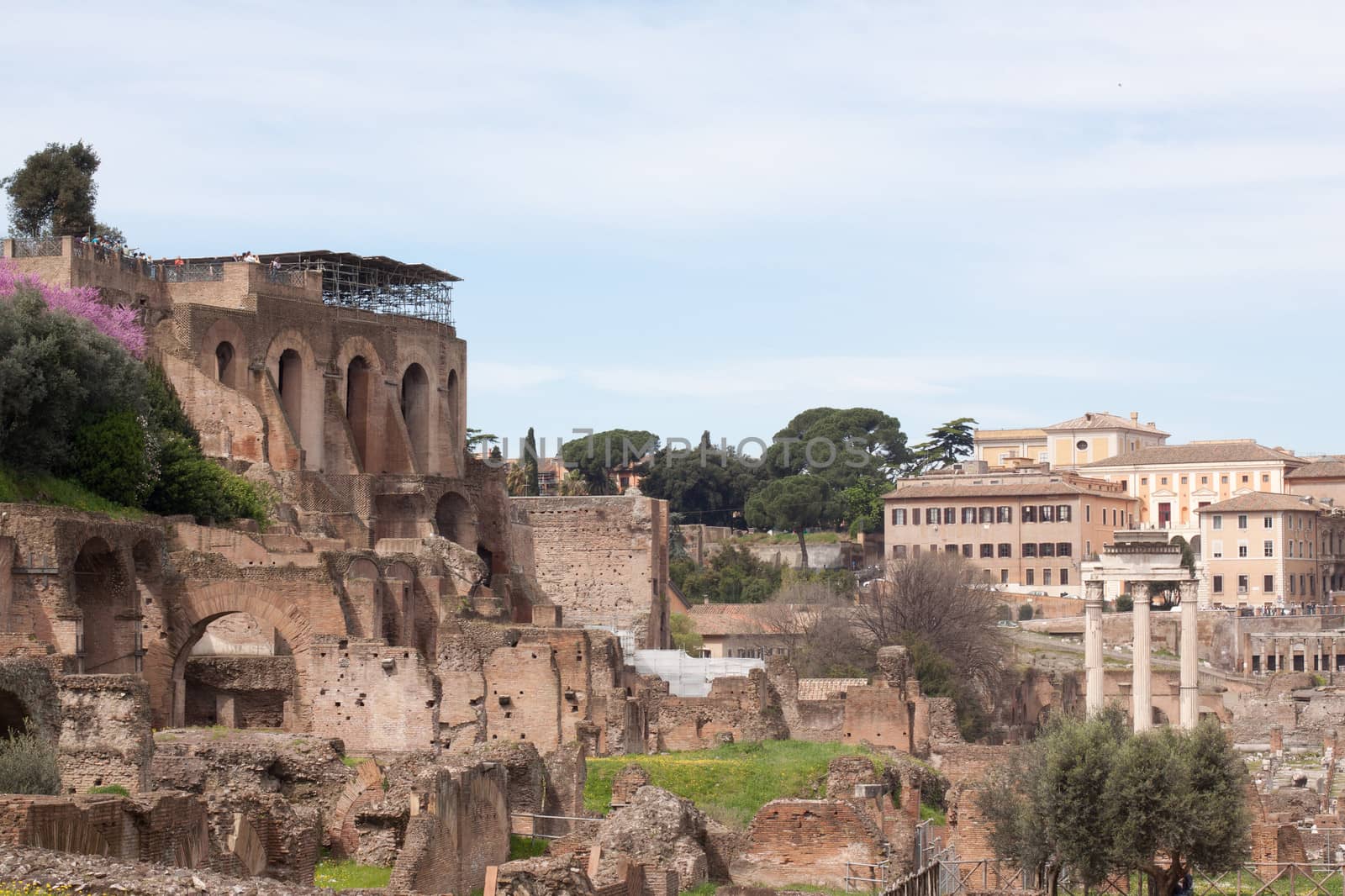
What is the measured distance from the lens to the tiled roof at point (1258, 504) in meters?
91.8

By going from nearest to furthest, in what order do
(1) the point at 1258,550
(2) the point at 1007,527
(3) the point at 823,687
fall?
(3) the point at 823,687, (2) the point at 1007,527, (1) the point at 1258,550

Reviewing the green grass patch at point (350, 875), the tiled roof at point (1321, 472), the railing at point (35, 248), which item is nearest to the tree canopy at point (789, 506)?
the tiled roof at point (1321, 472)

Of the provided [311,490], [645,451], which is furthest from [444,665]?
[645,451]

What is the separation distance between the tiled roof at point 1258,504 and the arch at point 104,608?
6815 cm

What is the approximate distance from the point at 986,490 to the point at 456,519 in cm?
4518

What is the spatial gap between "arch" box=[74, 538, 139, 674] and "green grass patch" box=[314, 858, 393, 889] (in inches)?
381

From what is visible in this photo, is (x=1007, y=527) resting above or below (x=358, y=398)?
below

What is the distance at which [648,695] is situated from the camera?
1430 inches

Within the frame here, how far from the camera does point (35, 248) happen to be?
43.8 meters

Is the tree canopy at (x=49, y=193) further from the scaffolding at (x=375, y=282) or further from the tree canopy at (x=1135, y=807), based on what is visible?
the tree canopy at (x=1135, y=807)

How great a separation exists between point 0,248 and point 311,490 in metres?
7.60

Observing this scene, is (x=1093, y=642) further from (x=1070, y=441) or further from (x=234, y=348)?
(x=1070, y=441)

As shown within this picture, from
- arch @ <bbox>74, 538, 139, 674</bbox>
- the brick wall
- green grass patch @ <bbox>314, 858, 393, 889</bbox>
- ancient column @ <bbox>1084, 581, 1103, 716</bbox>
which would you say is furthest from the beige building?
green grass patch @ <bbox>314, 858, 393, 889</bbox>

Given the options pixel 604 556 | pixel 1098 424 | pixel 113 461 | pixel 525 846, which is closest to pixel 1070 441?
pixel 1098 424
